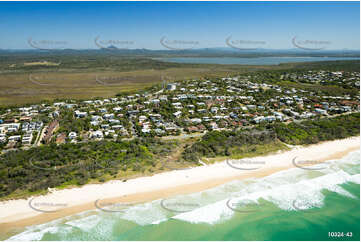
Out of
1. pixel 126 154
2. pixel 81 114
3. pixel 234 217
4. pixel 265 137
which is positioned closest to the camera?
pixel 234 217

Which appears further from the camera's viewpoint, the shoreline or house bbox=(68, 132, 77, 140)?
house bbox=(68, 132, 77, 140)

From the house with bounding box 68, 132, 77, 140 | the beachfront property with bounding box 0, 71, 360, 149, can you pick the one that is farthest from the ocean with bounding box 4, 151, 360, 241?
the house with bounding box 68, 132, 77, 140

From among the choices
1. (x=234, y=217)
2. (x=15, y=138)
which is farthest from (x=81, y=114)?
(x=234, y=217)

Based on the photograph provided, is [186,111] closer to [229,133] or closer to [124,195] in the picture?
[229,133]

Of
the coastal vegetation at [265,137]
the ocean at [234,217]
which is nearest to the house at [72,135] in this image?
the ocean at [234,217]

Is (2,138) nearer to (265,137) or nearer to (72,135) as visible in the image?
(72,135)

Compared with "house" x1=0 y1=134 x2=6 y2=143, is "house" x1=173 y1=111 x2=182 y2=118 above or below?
above

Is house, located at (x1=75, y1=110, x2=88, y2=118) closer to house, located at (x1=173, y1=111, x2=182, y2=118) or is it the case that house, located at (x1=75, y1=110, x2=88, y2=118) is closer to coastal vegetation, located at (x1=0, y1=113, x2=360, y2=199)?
coastal vegetation, located at (x1=0, y1=113, x2=360, y2=199)

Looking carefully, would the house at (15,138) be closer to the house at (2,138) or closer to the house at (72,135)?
the house at (2,138)
